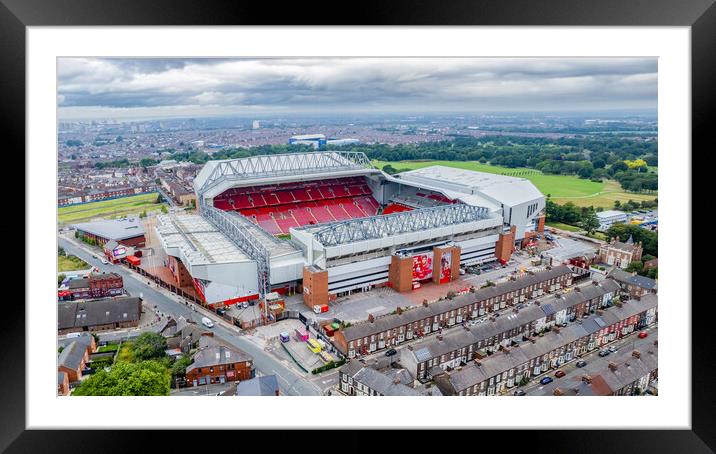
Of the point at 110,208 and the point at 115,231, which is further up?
the point at 110,208

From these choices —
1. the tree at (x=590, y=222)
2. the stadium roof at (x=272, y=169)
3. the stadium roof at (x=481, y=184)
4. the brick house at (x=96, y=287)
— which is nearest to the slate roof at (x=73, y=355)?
the brick house at (x=96, y=287)

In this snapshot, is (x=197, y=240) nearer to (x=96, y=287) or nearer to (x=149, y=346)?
(x=96, y=287)

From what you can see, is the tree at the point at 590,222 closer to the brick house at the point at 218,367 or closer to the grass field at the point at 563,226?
the grass field at the point at 563,226

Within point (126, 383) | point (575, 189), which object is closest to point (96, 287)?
point (126, 383)
